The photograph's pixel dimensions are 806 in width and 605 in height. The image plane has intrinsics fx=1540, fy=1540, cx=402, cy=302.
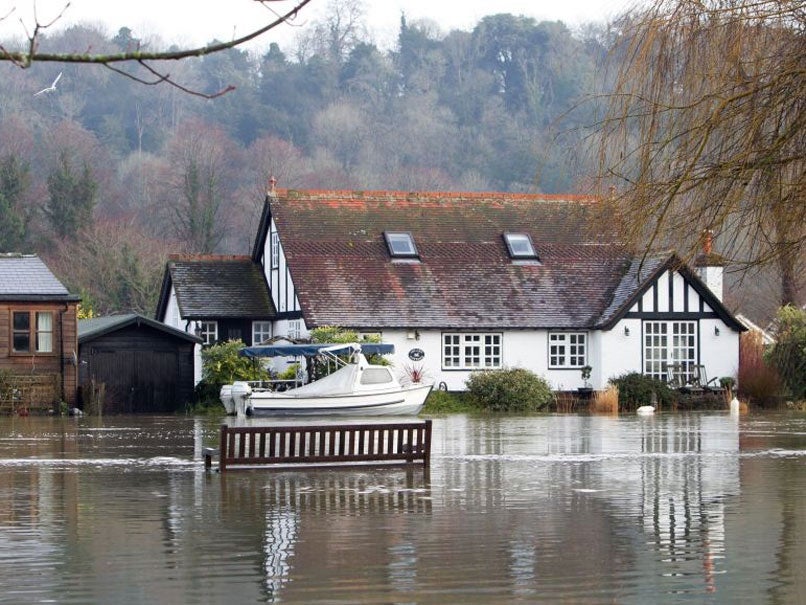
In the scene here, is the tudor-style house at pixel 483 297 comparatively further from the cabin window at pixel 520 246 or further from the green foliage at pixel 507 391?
the green foliage at pixel 507 391

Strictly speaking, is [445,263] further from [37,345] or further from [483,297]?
[37,345]

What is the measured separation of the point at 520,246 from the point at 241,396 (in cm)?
1407

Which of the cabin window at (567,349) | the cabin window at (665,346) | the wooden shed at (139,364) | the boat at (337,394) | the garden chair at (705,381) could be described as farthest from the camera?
the cabin window at (567,349)

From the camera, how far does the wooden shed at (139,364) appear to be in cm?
4288

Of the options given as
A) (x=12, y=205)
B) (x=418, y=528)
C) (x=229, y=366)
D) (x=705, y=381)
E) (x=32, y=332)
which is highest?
(x=12, y=205)

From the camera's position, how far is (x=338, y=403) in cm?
3766

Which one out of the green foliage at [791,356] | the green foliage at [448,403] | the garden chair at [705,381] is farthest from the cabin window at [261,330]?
the green foliage at [791,356]

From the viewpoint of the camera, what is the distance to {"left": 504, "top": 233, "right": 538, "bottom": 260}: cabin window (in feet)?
158

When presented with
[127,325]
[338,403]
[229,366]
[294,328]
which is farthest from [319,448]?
[294,328]

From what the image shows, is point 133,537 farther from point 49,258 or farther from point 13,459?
point 49,258

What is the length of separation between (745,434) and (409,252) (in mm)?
17677

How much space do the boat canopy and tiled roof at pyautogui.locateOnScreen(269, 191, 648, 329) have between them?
338cm

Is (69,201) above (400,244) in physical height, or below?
above

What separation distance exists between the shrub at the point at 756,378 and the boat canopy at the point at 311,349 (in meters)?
12.0
